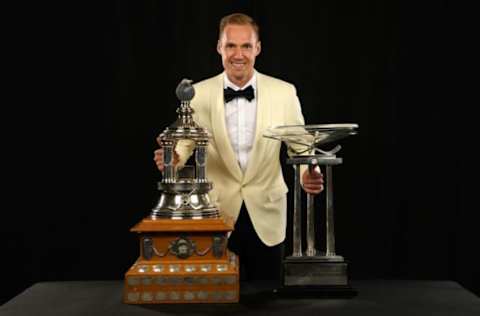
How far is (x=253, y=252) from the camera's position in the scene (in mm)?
3441

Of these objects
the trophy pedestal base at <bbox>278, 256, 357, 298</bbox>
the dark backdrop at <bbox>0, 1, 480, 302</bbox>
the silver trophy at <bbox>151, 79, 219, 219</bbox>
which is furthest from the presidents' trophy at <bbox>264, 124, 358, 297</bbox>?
the dark backdrop at <bbox>0, 1, 480, 302</bbox>

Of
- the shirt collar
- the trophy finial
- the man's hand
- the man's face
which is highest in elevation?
the man's face

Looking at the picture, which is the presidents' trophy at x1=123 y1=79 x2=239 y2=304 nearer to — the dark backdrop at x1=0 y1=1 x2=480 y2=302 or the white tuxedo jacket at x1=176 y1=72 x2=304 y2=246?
the white tuxedo jacket at x1=176 y1=72 x2=304 y2=246

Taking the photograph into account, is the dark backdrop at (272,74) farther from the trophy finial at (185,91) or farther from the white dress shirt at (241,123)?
the trophy finial at (185,91)

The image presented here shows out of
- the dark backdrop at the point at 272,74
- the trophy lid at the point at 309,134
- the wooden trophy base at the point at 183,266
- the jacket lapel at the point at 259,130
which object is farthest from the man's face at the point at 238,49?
the dark backdrop at the point at 272,74

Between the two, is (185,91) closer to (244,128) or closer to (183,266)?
(244,128)

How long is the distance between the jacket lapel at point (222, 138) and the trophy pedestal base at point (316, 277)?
0.53 metres

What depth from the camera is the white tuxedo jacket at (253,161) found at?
330 cm

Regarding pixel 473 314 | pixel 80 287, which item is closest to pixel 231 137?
pixel 80 287

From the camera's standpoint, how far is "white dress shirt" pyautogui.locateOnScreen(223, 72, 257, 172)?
3346 millimetres

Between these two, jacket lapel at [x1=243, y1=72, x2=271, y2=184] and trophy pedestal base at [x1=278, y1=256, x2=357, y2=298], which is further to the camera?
jacket lapel at [x1=243, y1=72, x2=271, y2=184]

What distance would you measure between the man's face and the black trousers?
585 mm

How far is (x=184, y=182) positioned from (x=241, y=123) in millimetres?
522

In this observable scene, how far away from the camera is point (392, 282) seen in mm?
3180
